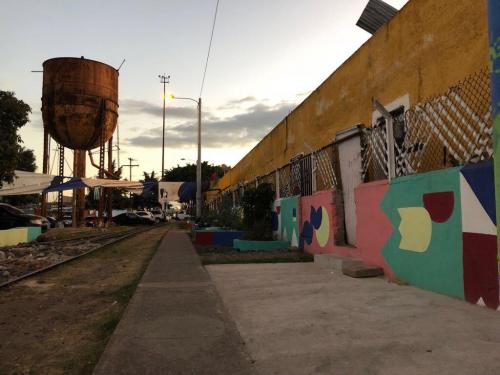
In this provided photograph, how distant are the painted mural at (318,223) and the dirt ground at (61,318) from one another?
149 inches

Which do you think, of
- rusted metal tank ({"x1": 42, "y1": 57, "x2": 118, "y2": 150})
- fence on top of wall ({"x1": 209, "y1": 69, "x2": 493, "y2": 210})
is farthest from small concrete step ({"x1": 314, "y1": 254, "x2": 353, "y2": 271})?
rusted metal tank ({"x1": 42, "y1": 57, "x2": 118, "y2": 150})

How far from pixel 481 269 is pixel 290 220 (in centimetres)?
711

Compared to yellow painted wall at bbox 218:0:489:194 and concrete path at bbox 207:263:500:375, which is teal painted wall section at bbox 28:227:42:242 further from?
concrete path at bbox 207:263:500:375

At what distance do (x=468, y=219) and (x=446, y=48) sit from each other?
3048 millimetres

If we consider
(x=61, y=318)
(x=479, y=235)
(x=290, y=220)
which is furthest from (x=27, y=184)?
(x=479, y=235)

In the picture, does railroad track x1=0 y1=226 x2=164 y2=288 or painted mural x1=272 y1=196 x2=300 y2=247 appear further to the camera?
painted mural x1=272 y1=196 x2=300 y2=247

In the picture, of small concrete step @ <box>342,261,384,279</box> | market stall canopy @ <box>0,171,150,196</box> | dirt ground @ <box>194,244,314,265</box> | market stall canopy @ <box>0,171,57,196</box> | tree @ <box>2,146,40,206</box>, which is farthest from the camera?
tree @ <box>2,146,40,206</box>

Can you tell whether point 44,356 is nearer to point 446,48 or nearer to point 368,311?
point 368,311

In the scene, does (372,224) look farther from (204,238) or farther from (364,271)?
(204,238)

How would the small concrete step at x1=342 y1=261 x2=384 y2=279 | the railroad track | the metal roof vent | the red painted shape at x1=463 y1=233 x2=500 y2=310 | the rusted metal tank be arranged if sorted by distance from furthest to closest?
the rusted metal tank < the metal roof vent < the railroad track < the small concrete step at x1=342 y1=261 x2=384 y2=279 < the red painted shape at x1=463 y1=233 x2=500 y2=310

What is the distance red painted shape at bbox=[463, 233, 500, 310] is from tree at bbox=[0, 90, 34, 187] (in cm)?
1809

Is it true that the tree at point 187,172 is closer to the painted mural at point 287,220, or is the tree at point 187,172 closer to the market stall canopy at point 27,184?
the market stall canopy at point 27,184

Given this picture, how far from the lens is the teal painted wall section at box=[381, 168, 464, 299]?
4953 millimetres

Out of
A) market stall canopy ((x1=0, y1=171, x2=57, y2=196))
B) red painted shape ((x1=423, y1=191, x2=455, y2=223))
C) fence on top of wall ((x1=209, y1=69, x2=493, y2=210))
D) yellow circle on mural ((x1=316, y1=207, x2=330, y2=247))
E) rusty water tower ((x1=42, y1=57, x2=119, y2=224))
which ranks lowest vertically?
yellow circle on mural ((x1=316, y1=207, x2=330, y2=247))
